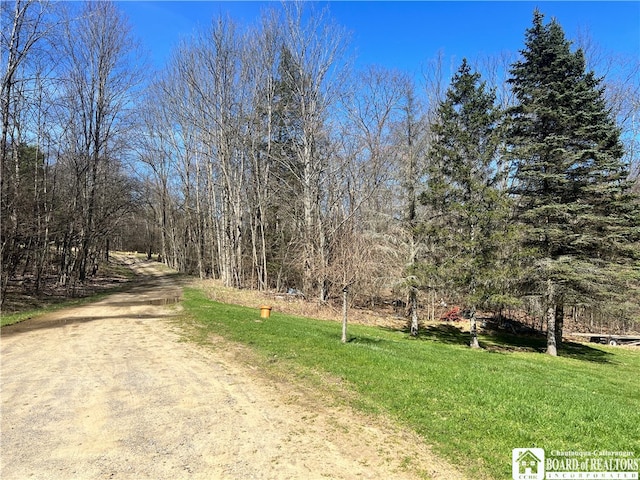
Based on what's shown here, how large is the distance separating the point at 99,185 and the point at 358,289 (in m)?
17.8

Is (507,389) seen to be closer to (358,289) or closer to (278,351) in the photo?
(278,351)

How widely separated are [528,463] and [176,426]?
3862 mm

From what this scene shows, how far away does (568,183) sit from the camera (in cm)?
1495

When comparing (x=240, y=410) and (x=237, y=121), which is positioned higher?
(x=237, y=121)

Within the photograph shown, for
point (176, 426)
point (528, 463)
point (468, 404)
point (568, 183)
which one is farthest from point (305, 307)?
point (528, 463)

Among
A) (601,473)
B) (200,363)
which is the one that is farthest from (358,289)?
(601,473)

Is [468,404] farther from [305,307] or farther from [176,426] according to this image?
[305,307]

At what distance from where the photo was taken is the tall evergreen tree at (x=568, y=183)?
1440 centimetres

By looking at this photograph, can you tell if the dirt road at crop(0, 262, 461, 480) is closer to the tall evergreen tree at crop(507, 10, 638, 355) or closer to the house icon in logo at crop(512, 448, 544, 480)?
the house icon in logo at crop(512, 448, 544, 480)

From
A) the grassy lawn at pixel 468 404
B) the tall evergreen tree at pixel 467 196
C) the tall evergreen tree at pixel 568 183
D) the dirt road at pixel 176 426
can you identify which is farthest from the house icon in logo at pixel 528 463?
the tall evergreen tree at pixel 568 183

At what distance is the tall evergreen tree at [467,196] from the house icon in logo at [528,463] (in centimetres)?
1054

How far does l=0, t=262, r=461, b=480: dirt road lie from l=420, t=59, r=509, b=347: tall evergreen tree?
31.9 feet

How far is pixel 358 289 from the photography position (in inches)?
769

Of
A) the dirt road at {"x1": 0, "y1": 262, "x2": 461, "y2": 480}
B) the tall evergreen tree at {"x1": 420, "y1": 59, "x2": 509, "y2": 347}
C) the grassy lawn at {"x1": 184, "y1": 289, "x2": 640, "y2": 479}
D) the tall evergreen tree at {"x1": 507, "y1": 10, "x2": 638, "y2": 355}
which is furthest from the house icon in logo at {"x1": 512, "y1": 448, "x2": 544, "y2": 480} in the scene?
the tall evergreen tree at {"x1": 507, "y1": 10, "x2": 638, "y2": 355}
